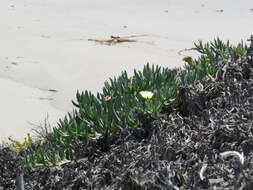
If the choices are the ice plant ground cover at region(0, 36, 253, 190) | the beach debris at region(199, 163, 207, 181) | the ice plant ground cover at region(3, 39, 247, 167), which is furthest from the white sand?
the beach debris at region(199, 163, 207, 181)

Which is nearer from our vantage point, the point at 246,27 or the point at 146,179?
the point at 146,179

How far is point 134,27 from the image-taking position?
727 centimetres

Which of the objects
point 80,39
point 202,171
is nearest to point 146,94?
point 202,171

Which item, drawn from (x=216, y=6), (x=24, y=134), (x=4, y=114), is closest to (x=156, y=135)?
(x=24, y=134)

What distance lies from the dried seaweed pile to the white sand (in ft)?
4.46

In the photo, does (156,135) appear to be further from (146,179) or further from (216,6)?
(216,6)

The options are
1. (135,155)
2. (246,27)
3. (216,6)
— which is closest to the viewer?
(135,155)

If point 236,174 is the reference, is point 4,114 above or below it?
below

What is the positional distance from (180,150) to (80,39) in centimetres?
464

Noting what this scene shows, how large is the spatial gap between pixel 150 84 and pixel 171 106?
0.19 metres

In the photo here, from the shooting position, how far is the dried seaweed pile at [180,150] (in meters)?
1.89

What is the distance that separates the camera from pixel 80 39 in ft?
22.0

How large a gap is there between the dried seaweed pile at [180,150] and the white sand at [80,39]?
53.5 inches

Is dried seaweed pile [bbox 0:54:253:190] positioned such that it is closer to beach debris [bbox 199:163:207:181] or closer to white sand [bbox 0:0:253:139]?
beach debris [bbox 199:163:207:181]
